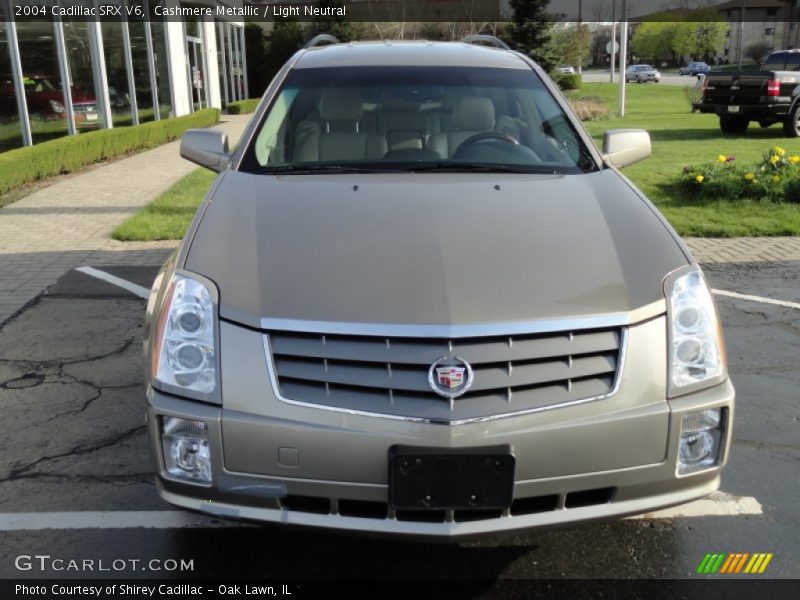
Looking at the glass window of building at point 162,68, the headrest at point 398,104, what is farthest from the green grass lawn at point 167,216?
the glass window of building at point 162,68

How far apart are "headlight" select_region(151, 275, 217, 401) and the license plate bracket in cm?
63

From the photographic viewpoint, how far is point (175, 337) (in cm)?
249

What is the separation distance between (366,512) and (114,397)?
2.39 metres

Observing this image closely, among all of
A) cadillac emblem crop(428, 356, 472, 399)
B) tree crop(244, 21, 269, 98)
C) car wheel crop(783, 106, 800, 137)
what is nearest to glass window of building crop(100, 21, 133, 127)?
car wheel crop(783, 106, 800, 137)

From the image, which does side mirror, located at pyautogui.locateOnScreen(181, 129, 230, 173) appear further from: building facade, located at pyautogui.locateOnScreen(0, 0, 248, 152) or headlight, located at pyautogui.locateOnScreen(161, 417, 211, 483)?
building facade, located at pyautogui.locateOnScreen(0, 0, 248, 152)

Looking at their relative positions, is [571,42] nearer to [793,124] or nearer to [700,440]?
[793,124]

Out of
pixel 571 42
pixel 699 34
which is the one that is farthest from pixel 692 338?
pixel 699 34

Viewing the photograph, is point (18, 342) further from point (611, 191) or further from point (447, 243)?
point (611, 191)

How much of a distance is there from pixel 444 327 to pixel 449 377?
0.49 feet

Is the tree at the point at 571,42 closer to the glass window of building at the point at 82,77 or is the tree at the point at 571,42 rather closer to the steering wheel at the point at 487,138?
the glass window of building at the point at 82,77

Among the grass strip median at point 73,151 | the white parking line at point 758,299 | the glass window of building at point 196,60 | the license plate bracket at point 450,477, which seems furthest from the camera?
the glass window of building at point 196,60

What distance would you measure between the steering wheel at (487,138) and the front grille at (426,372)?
5.38 ft

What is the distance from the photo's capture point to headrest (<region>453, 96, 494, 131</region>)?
3.90 metres

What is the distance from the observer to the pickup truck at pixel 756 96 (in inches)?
648
